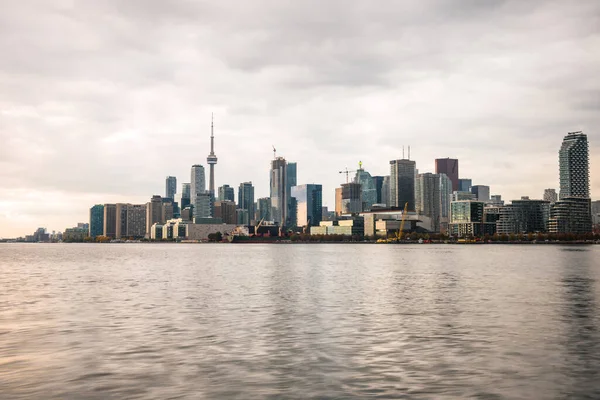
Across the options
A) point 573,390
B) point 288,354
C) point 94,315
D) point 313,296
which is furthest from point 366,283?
point 573,390

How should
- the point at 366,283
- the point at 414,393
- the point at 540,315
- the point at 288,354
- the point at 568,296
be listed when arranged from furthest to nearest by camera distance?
the point at 366,283
the point at 568,296
the point at 540,315
the point at 288,354
the point at 414,393

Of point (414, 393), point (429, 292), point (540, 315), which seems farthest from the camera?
point (429, 292)

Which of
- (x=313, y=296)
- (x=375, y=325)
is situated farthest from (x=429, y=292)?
(x=375, y=325)

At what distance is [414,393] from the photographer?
2742 centimetres

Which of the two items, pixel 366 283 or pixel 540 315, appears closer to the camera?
pixel 540 315

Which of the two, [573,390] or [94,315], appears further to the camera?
[94,315]

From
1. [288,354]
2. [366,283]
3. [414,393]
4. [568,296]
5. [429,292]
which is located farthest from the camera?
[366,283]

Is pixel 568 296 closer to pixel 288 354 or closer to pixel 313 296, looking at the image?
pixel 313 296

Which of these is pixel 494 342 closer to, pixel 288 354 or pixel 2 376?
pixel 288 354

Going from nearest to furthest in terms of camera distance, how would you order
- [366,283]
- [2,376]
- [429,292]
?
[2,376]
[429,292]
[366,283]

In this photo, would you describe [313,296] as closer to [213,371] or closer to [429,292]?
[429,292]

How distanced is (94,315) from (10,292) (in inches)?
1123

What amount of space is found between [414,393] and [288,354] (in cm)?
1093

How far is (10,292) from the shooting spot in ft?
250
